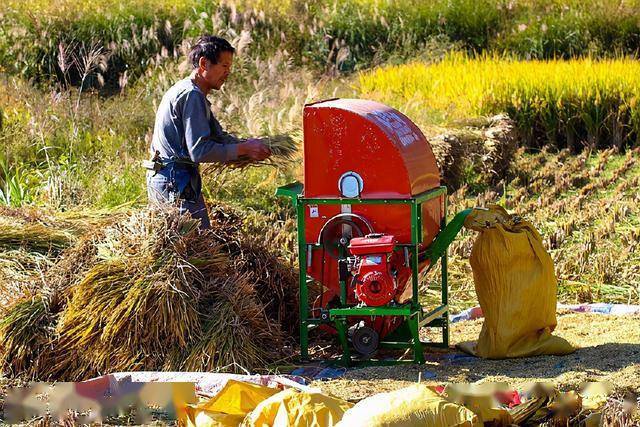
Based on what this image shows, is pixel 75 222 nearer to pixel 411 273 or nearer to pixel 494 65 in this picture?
pixel 411 273

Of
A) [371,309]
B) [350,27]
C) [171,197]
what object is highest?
[350,27]

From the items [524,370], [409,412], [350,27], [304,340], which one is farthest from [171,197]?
[350,27]

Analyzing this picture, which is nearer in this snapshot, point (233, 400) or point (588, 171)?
point (233, 400)

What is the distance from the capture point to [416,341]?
6152 millimetres

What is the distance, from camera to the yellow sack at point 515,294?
6207 mm

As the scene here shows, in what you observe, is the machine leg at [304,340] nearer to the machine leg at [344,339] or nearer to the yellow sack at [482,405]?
the machine leg at [344,339]

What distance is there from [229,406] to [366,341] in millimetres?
1689

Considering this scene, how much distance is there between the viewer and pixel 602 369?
19.0 feet

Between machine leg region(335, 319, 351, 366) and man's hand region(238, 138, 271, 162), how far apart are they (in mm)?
1088

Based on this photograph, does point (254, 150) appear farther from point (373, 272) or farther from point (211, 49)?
point (373, 272)

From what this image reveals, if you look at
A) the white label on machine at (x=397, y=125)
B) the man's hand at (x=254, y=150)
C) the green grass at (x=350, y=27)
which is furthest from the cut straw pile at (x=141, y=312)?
the green grass at (x=350, y=27)

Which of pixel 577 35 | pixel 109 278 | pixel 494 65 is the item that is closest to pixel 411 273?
pixel 109 278

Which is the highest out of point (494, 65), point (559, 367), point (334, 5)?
point (334, 5)

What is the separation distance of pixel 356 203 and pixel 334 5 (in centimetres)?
1507
